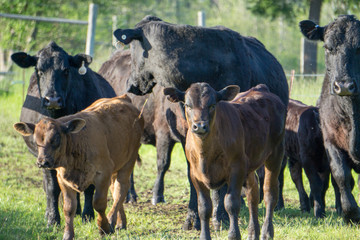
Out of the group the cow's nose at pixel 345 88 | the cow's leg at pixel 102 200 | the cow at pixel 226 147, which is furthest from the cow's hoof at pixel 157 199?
the cow's nose at pixel 345 88

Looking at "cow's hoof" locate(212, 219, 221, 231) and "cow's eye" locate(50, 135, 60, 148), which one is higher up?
"cow's eye" locate(50, 135, 60, 148)

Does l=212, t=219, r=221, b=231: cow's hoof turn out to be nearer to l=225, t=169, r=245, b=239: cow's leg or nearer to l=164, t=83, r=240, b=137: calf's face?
l=225, t=169, r=245, b=239: cow's leg

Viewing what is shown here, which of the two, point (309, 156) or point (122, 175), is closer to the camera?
point (122, 175)

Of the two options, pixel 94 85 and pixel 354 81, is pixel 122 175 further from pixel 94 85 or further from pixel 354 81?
pixel 354 81

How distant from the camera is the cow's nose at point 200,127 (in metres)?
6.00

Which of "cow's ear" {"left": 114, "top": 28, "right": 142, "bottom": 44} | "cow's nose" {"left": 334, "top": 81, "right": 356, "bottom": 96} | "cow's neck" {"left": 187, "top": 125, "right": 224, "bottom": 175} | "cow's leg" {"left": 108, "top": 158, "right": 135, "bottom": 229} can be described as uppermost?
"cow's ear" {"left": 114, "top": 28, "right": 142, "bottom": 44}

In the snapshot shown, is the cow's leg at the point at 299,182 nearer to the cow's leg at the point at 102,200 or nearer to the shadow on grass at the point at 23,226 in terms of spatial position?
the cow's leg at the point at 102,200

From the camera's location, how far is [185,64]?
25.5 feet

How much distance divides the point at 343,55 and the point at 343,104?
674 millimetres

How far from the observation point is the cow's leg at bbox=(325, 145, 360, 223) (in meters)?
7.56

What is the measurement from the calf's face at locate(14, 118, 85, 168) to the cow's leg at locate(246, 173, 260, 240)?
2.03 m

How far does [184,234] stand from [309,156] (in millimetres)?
2725

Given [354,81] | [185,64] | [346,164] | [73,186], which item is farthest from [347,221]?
[73,186]

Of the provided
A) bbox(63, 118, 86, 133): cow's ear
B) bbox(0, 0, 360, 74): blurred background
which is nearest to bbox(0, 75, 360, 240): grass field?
bbox(63, 118, 86, 133): cow's ear
